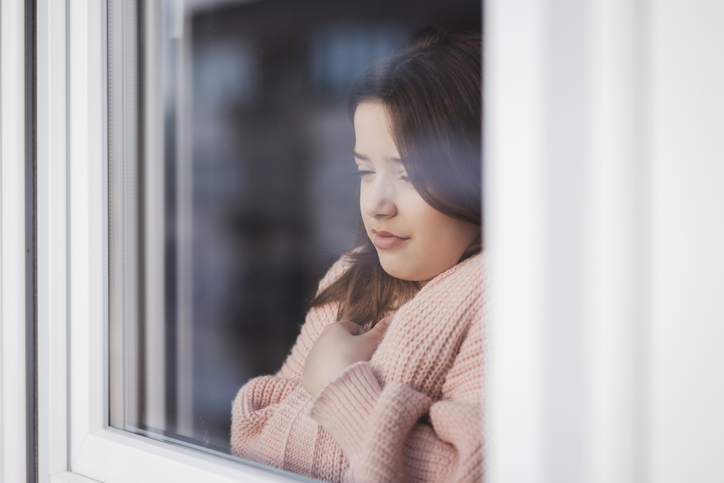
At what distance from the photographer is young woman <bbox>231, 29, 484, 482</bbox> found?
47 centimetres

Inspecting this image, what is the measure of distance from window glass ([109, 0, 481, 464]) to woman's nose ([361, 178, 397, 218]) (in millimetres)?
16

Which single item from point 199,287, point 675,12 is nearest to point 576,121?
point 675,12

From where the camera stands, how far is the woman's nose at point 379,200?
549mm

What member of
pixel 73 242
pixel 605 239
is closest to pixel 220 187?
pixel 73 242

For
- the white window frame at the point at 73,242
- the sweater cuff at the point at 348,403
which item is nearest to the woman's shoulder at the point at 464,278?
the sweater cuff at the point at 348,403

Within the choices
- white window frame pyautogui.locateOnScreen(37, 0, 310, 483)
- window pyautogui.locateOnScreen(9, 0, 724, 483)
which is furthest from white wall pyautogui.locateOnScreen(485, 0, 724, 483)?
white window frame pyautogui.locateOnScreen(37, 0, 310, 483)

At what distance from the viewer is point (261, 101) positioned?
66cm

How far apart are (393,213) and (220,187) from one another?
0.29 metres

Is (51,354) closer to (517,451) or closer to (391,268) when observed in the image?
(391,268)

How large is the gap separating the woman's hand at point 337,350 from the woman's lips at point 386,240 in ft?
0.27

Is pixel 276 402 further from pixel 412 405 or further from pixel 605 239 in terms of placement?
pixel 605 239

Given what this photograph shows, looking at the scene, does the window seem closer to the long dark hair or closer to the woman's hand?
the long dark hair

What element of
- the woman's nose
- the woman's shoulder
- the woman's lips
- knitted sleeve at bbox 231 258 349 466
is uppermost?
the woman's nose

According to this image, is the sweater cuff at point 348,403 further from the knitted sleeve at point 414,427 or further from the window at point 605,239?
the window at point 605,239
